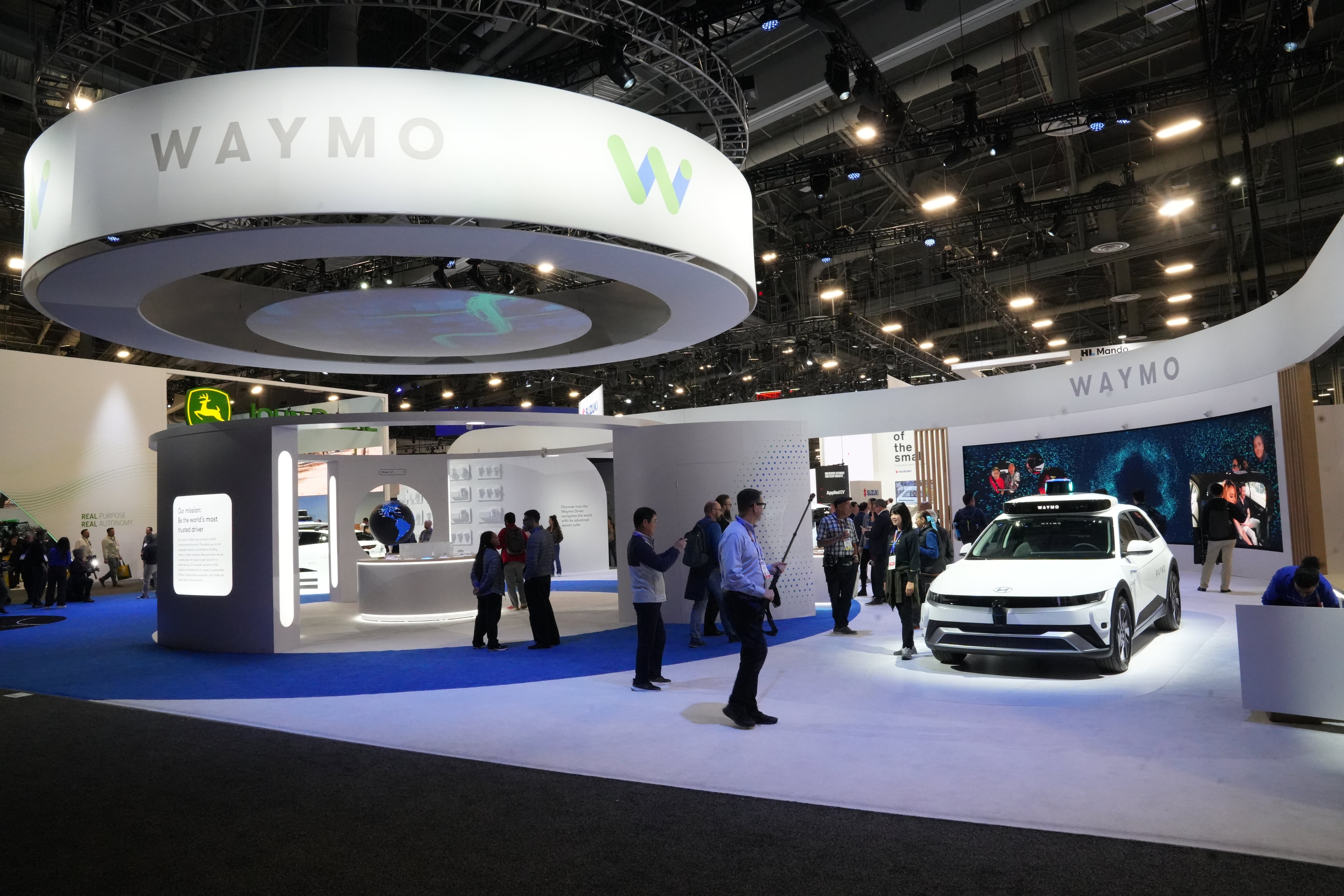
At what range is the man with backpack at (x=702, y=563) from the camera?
31.6ft

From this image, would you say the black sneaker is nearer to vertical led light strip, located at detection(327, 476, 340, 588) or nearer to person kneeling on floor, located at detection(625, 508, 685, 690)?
person kneeling on floor, located at detection(625, 508, 685, 690)

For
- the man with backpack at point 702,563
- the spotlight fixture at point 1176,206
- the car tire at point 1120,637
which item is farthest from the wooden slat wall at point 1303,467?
the man with backpack at point 702,563

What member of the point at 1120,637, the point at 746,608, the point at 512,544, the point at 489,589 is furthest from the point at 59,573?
the point at 1120,637

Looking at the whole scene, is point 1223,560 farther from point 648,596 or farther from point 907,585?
point 648,596

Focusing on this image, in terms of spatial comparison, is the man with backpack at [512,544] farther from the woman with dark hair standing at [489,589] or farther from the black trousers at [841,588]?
the black trousers at [841,588]

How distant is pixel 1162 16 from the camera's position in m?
13.0

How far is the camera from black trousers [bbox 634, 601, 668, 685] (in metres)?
7.61

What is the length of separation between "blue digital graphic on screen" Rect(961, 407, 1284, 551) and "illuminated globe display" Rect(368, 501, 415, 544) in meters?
10.5

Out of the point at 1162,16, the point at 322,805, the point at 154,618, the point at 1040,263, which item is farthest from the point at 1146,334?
the point at 322,805

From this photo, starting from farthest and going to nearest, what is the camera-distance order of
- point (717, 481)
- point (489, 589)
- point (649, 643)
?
point (717, 481), point (489, 589), point (649, 643)

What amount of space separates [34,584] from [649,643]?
15.9 m

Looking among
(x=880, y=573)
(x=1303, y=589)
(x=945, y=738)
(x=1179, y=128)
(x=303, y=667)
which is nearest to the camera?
(x=945, y=738)

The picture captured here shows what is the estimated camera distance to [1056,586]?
7.29 m

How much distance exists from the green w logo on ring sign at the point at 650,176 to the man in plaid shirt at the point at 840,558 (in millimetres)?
4121
